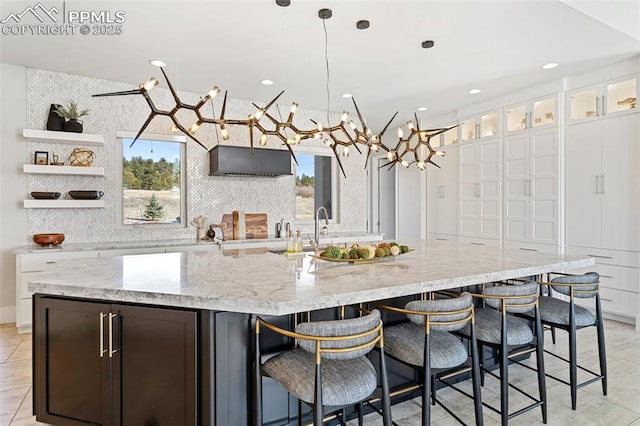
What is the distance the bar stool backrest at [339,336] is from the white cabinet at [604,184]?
12.8ft

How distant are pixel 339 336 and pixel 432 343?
68 centimetres

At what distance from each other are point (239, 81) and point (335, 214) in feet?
8.78

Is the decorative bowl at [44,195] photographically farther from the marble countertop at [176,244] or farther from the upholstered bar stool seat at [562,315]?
the upholstered bar stool seat at [562,315]

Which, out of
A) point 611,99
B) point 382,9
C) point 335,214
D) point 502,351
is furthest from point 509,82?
point 502,351

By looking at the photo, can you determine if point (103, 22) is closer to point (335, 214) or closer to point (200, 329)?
point (200, 329)

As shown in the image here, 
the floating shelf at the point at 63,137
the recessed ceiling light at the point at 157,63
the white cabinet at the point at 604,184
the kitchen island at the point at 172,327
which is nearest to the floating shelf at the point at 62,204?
the floating shelf at the point at 63,137

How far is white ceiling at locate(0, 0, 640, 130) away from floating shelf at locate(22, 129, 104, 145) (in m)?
0.72

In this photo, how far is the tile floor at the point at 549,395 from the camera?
228 centimetres

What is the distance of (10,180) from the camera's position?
4098 mm

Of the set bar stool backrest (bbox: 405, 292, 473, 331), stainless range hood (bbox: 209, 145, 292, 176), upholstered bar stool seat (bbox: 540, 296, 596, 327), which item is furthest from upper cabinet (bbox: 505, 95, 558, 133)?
bar stool backrest (bbox: 405, 292, 473, 331)

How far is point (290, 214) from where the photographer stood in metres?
5.82

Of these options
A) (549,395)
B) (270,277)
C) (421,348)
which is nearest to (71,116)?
(270,277)

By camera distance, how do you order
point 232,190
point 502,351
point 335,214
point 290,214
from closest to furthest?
point 502,351
point 232,190
point 290,214
point 335,214

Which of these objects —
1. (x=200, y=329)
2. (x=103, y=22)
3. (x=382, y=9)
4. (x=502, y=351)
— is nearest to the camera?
(x=200, y=329)
